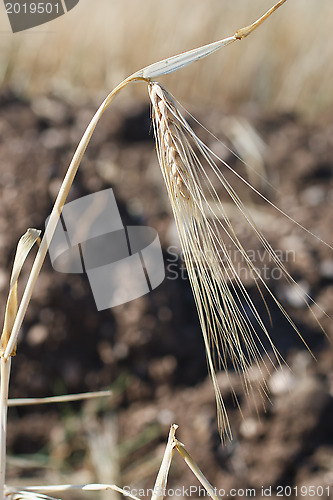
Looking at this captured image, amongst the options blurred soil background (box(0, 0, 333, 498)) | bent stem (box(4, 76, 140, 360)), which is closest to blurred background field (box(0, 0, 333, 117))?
blurred soil background (box(0, 0, 333, 498))

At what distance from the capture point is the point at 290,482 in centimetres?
112

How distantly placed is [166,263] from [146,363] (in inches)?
10.3

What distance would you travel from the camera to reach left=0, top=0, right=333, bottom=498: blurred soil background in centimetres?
117

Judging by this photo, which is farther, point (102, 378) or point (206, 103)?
point (206, 103)

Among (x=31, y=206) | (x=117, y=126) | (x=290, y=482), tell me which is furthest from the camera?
(x=117, y=126)

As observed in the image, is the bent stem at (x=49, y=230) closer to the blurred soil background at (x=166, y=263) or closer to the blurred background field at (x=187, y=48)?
the blurred soil background at (x=166, y=263)

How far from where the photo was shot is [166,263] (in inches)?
55.2

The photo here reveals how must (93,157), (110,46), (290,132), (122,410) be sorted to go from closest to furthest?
(122,410)
(93,157)
(290,132)
(110,46)

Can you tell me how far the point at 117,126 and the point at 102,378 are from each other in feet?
2.81

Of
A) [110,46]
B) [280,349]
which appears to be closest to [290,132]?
[110,46]

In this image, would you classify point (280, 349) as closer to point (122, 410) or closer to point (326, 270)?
point (326, 270)

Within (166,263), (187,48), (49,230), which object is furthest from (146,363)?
(187,48)

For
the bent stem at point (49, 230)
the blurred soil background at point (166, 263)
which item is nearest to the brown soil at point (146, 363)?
the blurred soil background at point (166, 263)

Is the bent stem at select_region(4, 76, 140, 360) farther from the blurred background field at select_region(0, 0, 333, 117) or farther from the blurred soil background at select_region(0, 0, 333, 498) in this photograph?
the blurred background field at select_region(0, 0, 333, 117)
